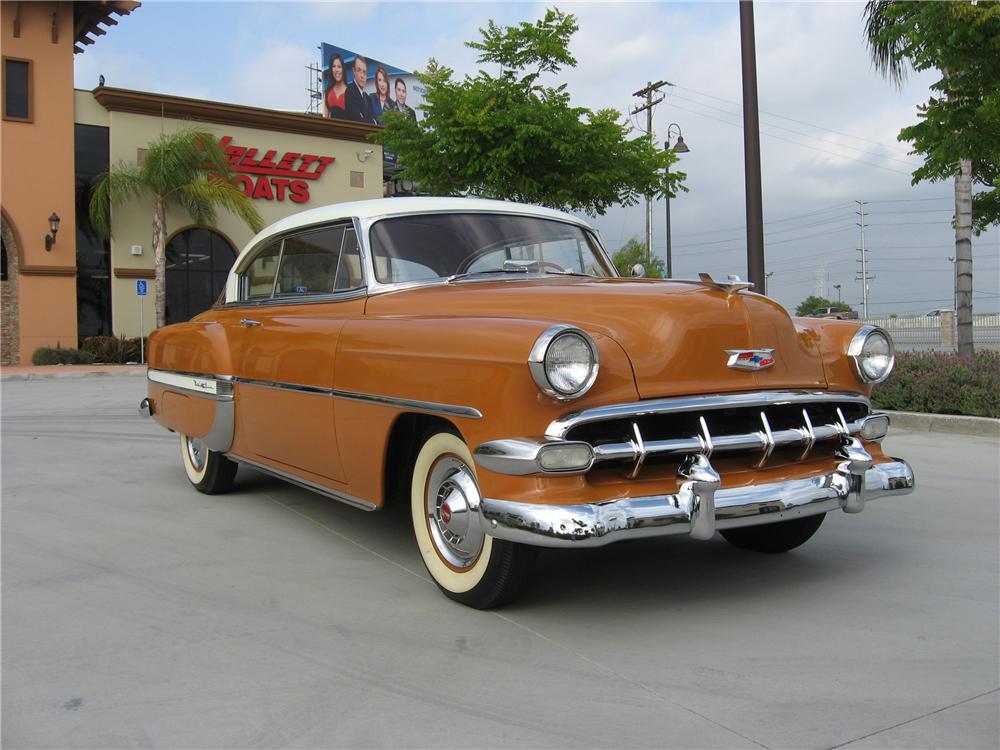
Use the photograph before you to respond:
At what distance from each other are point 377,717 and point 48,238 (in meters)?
22.3

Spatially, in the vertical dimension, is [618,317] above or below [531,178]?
below

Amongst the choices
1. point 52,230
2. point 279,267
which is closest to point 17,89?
point 52,230

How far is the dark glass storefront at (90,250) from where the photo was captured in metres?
22.3

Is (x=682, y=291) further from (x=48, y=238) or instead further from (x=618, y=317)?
(x=48, y=238)

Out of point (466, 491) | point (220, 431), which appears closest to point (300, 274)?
point (220, 431)

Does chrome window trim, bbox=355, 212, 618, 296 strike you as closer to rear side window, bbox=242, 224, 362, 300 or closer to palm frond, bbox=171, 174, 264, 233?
rear side window, bbox=242, 224, 362, 300

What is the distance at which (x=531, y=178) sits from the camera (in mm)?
14008

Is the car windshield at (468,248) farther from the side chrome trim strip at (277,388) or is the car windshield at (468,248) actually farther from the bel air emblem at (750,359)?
the bel air emblem at (750,359)

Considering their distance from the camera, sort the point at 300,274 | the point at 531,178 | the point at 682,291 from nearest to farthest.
Answer: the point at 682,291, the point at 300,274, the point at 531,178

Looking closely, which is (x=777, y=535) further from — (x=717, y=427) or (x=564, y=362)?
(x=564, y=362)

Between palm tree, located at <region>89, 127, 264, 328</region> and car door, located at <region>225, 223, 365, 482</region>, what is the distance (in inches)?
742

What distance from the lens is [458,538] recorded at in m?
3.32

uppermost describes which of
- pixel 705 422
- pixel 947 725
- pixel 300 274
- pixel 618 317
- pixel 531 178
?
pixel 531 178

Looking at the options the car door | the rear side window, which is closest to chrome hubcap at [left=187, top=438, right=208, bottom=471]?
the car door
